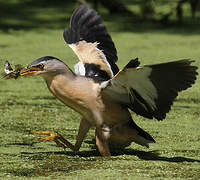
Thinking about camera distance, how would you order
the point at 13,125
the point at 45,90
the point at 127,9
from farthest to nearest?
the point at 127,9 < the point at 45,90 < the point at 13,125

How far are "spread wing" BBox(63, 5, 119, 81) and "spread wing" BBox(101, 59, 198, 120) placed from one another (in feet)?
1.22

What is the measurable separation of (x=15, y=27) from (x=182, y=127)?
538 centimetres

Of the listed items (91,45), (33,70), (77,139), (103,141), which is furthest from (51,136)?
(91,45)

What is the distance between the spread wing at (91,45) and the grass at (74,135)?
453 millimetres

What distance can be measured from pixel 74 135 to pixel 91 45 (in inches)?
23.1

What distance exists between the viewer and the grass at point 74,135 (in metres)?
2.91

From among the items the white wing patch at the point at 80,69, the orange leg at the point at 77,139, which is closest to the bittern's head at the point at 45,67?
the orange leg at the point at 77,139

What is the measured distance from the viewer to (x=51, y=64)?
10.2 ft

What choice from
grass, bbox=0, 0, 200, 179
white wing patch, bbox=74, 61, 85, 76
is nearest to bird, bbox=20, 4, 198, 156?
grass, bbox=0, 0, 200, 179

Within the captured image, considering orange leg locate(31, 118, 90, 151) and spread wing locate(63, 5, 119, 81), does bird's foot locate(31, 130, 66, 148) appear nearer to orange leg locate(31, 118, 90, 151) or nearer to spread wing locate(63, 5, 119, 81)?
orange leg locate(31, 118, 90, 151)

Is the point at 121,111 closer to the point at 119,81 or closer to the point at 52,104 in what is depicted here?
the point at 119,81

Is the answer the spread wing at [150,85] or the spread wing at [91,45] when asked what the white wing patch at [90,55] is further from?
the spread wing at [150,85]

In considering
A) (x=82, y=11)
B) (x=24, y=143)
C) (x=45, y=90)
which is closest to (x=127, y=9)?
(x=45, y=90)

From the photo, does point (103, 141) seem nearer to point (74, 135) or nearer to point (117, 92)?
point (117, 92)
